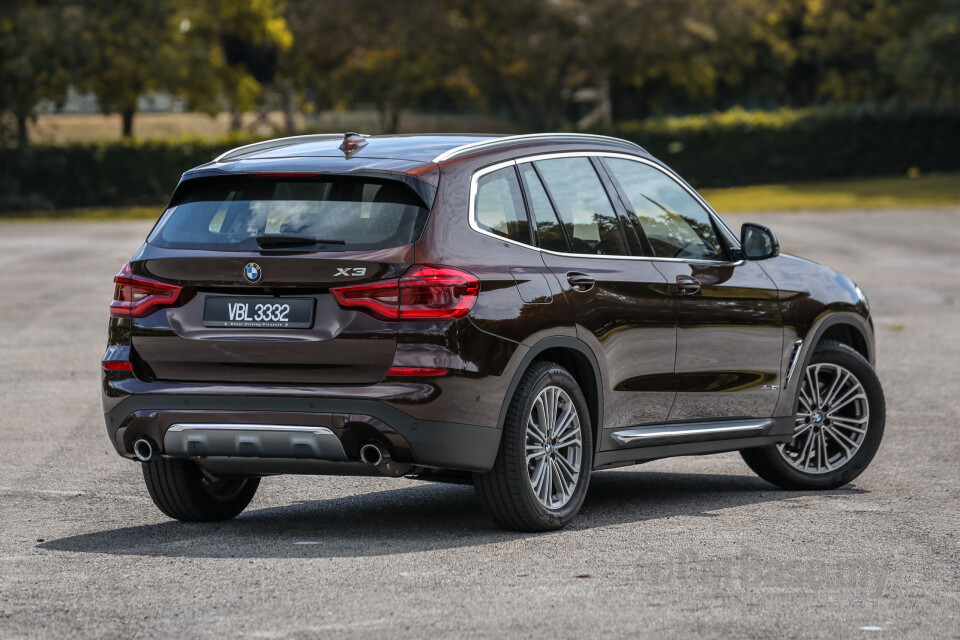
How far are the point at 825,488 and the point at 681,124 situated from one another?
47317 millimetres

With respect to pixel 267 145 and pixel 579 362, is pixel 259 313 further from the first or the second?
pixel 579 362

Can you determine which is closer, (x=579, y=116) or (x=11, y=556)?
(x=11, y=556)

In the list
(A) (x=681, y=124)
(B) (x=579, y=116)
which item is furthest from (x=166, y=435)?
(B) (x=579, y=116)

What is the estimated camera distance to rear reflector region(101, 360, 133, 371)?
681 cm

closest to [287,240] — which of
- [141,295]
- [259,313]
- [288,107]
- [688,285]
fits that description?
[259,313]

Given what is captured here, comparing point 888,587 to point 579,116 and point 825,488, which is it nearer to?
point 825,488

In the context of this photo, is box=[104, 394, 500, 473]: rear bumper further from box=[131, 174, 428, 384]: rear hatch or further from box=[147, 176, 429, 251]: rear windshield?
box=[147, 176, 429, 251]: rear windshield

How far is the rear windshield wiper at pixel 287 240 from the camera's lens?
21.5 ft

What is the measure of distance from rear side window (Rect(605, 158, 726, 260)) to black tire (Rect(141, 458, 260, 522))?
2.25 m

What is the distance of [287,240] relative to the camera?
657 cm

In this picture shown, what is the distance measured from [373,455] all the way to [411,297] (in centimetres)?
63

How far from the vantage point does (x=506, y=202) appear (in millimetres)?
6980

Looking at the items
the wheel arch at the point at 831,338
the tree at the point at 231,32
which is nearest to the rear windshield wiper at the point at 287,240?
the wheel arch at the point at 831,338

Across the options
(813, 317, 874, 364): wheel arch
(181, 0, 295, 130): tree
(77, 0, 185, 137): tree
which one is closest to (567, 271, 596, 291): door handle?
(813, 317, 874, 364): wheel arch
